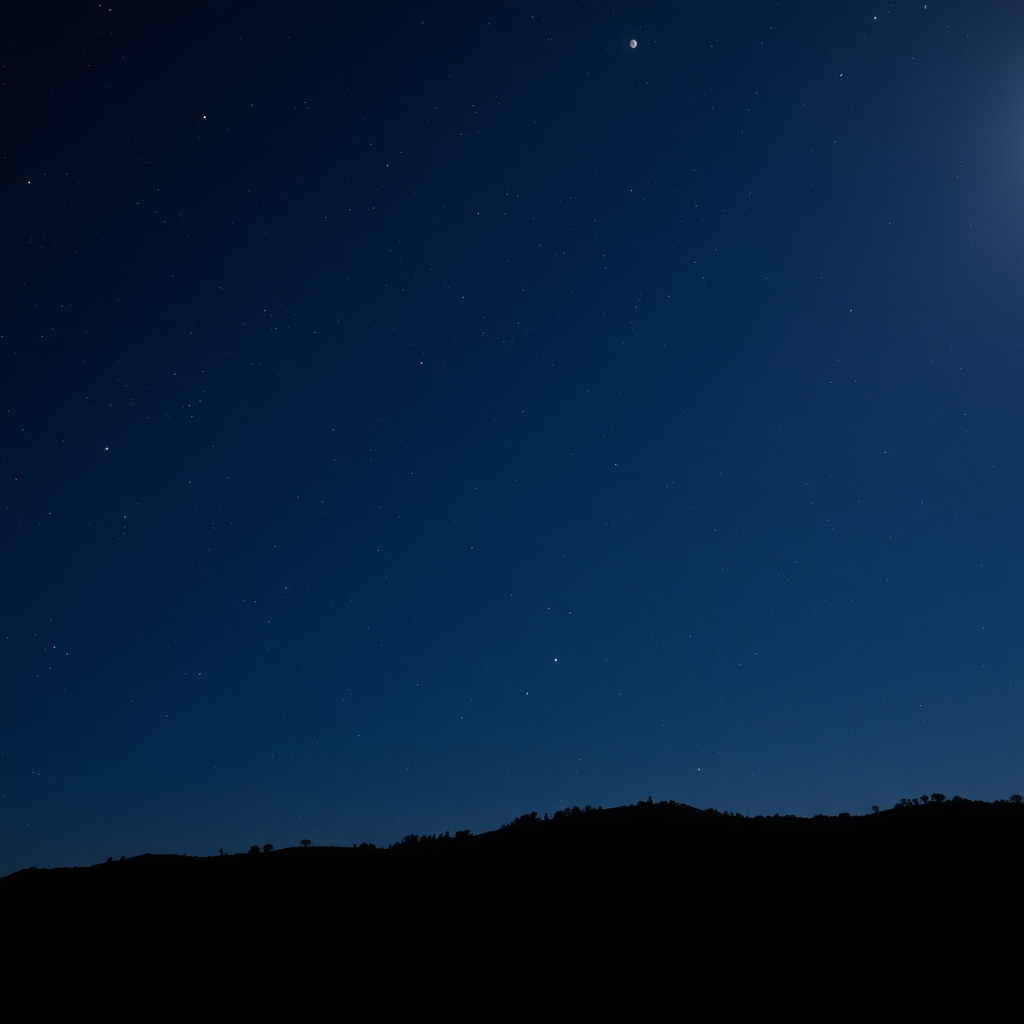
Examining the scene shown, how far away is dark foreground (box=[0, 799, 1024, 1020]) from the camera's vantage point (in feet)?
47.7

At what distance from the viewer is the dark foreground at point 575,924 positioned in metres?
14.5

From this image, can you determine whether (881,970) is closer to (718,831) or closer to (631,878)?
(631,878)

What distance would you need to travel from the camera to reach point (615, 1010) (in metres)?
14.1

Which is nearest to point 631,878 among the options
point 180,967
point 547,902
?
point 547,902

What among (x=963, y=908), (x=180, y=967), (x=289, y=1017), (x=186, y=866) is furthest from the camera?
(x=186, y=866)

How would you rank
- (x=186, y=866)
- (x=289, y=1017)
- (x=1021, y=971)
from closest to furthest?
(x=1021, y=971), (x=289, y=1017), (x=186, y=866)

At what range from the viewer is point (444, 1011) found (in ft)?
47.7

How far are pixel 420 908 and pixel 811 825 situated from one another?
46.9 ft

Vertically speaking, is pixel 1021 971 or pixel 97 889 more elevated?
pixel 97 889

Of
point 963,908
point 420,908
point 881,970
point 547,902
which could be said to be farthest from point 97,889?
point 963,908

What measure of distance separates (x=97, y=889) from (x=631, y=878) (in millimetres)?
18062

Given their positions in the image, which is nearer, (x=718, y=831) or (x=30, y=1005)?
(x=30, y=1005)

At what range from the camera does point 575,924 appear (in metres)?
18.5

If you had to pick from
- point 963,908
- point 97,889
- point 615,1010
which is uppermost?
point 97,889
